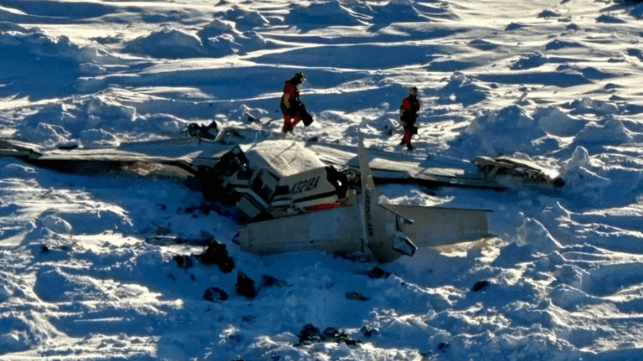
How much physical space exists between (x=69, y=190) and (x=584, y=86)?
34.8 feet

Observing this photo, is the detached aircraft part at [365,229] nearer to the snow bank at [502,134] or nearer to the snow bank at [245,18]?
the snow bank at [502,134]

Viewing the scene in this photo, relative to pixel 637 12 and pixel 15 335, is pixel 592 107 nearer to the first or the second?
pixel 637 12

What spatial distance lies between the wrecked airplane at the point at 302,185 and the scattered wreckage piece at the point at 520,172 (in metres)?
0.21

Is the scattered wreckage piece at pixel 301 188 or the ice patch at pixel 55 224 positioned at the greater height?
the scattered wreckage piece at pixel 301 188

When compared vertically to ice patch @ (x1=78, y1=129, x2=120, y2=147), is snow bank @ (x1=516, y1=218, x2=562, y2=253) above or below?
above

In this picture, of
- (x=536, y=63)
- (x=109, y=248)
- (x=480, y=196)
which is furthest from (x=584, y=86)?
(x=109, y=248)

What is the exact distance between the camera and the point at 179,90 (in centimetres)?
1889

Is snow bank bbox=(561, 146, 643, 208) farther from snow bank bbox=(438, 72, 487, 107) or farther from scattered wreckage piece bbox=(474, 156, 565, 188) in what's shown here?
snow bank bbox=(438, 72, 487, 107)

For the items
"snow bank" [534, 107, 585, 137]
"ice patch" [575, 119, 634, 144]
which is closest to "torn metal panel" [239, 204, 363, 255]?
"ice patch" [575, 119, 634, 144]

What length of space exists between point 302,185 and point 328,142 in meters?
3.08

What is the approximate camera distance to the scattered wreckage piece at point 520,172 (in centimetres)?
1459

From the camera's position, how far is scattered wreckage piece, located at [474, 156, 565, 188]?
14.6 metres

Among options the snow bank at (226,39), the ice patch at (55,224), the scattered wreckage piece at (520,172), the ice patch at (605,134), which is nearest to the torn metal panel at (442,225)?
the scattered wreckage piece at (520,172)

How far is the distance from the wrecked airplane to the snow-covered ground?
242 millimetres
